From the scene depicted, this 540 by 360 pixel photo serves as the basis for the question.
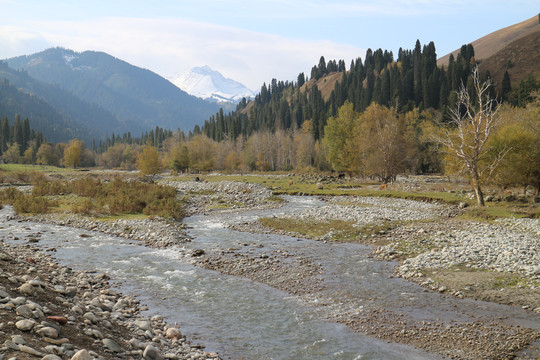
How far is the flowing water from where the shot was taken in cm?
1141

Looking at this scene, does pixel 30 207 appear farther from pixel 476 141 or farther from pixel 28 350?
pixel 476 141

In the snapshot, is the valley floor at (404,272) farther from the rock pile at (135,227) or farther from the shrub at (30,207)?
the shrub at (30,207)

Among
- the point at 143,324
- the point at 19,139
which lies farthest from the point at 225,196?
the point at 19,139

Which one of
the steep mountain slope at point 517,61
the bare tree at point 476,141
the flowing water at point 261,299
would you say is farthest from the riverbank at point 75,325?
the steep mountain slope at point 517,61

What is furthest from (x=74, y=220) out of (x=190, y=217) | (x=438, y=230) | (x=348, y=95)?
(x=348, y=95)

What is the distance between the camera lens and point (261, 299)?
15.4 meters

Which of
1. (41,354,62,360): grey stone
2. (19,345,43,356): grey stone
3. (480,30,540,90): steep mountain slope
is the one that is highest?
(480,30,540,90): steep mountain slope

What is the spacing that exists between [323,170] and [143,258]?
85646 millimetres

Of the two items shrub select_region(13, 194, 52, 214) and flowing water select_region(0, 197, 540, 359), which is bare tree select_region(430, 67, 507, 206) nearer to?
flowing water select_region(0, 197, 540, 359)

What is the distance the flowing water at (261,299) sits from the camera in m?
11.4

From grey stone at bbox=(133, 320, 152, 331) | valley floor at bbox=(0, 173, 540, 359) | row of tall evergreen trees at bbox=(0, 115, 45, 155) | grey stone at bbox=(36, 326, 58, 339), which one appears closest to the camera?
grey stone at bbox=(36, 326, 58, 339)

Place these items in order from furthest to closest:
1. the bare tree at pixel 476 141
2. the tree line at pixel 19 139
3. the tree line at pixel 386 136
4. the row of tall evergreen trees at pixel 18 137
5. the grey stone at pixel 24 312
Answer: the row of tall evergreen trees at pixel 18 137, the tree line at pixel 19 139, the tree line at pixel 386 136, the bare tree at pixel 476 141, the grey stone at pixel 24 312

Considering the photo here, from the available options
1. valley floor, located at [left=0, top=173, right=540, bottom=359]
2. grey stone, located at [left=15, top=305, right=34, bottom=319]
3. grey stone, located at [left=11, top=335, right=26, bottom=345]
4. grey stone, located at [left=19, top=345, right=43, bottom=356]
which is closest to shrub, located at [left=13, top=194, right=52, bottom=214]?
valley floor, located at [left=0, top=173, right=540, bottom=359]

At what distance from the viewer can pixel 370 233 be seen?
2759 centimetres
